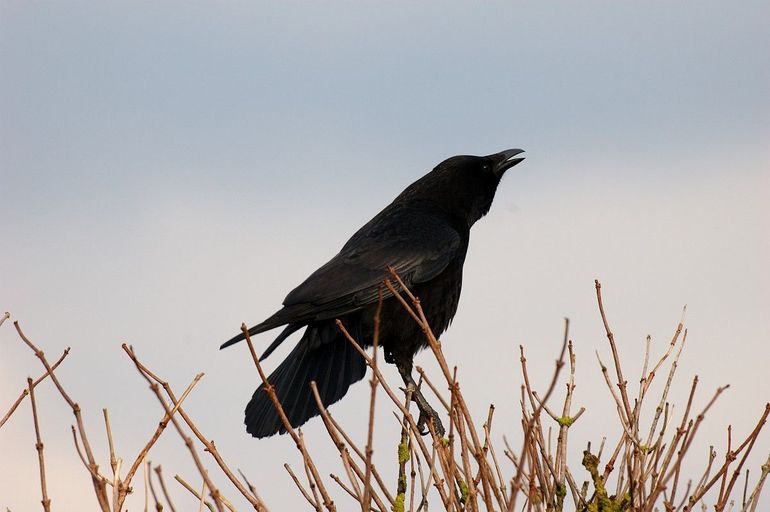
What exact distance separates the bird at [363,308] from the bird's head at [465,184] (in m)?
0.09

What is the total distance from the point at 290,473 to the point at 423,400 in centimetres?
228

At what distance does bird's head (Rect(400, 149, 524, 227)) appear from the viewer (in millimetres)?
7348

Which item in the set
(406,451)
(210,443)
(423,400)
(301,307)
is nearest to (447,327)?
(423,400)

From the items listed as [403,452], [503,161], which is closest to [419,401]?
[403,452]

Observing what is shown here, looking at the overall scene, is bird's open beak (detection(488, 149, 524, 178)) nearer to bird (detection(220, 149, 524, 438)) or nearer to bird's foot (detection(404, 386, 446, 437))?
bird (detection(220, 149, 524, 438))

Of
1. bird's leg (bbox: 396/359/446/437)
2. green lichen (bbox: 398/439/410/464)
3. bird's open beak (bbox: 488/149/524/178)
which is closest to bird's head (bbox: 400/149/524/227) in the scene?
bird's open beak (bbox: 488/149/524/178)

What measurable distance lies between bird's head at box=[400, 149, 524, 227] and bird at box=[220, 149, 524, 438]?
9 cm

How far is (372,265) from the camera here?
6352mm

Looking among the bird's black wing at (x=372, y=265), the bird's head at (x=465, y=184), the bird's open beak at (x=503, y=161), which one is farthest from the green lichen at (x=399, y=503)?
the bird's open beak at (x=503, y=161)

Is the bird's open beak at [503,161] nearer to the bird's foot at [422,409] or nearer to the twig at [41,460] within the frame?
the bird's foot at [422,409]

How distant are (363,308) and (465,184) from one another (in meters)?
1.77

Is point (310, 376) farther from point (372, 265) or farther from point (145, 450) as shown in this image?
point (145, 450)

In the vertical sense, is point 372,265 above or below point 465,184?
Answer: below

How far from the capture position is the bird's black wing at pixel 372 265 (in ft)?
19.5
